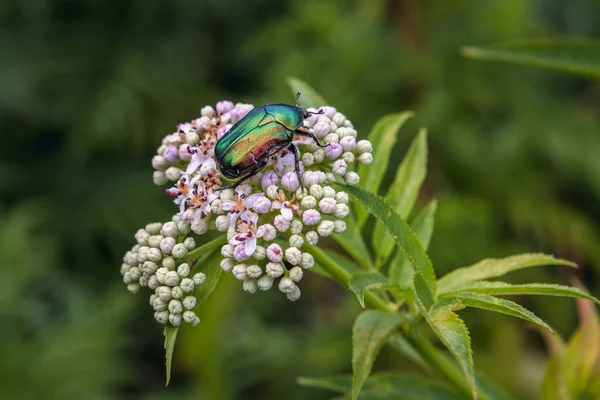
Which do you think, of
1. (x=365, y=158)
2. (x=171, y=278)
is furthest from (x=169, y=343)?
(x=365, y=158)

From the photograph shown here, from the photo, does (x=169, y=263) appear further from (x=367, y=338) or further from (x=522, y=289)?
(x=522, y=289)

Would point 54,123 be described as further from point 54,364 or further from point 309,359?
point 309,359

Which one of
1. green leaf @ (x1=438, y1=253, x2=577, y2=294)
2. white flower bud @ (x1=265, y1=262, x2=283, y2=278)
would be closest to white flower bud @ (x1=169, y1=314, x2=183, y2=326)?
white flower bud @ (x1=265, y1=262, x2=283, y2=278)

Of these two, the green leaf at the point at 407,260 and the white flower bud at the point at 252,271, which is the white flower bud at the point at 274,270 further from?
the green leaf at the point at 407,260

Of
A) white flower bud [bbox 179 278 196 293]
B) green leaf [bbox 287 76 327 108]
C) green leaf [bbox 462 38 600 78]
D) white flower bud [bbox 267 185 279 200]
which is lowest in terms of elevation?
white flower bud [bbox 179 278 196 293]

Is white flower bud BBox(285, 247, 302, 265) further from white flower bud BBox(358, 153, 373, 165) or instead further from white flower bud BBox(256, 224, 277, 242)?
white flower bud BBox(358, 153, 373, 165)

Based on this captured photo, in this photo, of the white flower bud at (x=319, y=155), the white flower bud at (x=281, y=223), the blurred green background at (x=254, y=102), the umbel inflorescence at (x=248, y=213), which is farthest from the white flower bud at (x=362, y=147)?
the blurred green background at (x=254, y=102)
